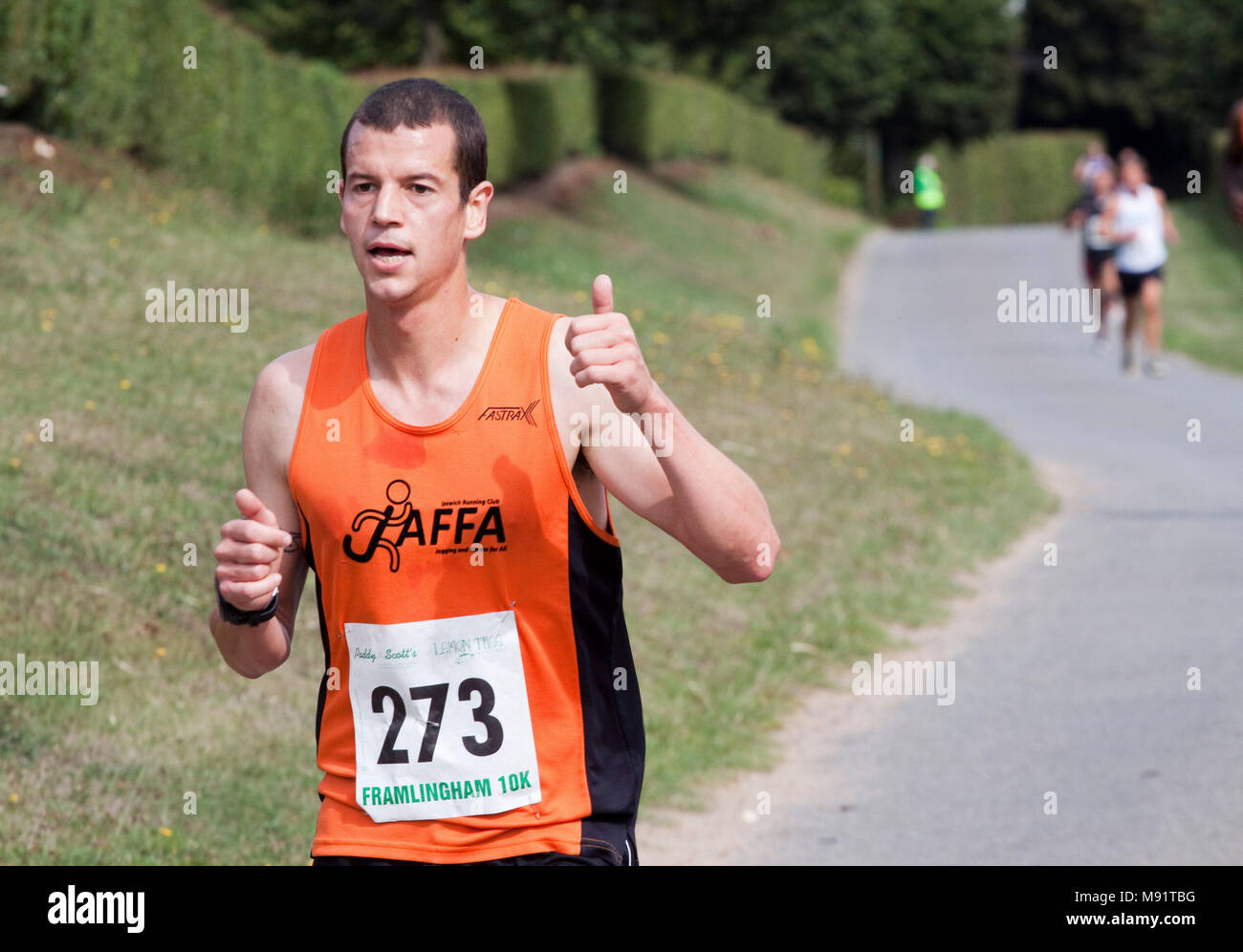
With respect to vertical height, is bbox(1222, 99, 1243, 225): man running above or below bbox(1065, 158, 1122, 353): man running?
below

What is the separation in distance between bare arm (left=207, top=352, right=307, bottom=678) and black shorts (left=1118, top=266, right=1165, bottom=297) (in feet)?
54.7

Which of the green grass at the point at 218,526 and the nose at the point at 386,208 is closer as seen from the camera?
the nose at the point at 386,208

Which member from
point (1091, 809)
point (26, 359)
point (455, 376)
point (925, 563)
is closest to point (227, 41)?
point (26, 359)

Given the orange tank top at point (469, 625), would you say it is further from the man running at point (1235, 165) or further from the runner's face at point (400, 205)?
the man running at point (1235, 165)

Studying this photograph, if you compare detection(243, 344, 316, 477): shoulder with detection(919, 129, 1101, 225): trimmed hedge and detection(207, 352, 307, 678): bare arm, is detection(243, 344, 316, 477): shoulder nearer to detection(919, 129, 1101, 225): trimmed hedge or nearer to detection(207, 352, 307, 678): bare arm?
detection(207, 352, 307, 678): bare arm

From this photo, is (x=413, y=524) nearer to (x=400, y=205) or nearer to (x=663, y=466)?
(x=663, y=466)

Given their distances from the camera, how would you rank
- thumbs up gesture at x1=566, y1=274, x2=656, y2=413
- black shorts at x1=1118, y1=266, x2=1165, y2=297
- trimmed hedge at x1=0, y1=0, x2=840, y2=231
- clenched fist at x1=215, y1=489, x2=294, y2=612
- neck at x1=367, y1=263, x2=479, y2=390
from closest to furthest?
1. thumbs up gesture at x1=566, y1=274, x2=656, y2=413
2. clenched fist at x1=215, y1=489, x2=294, y2=612
3. neck at x1=367, y1=263, x2=479, y2=390
4. trimmed hedge at x1=0, y1=0, x2=840, y2=231
5. black shorts at x1=1118, y1=266, x2=1165, y2=297

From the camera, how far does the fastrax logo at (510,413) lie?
3.09 metres

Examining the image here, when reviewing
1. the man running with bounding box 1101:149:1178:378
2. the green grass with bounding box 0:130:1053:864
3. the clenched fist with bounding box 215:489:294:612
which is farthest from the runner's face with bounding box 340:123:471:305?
the man running with bounding box 1101:149:1178:378

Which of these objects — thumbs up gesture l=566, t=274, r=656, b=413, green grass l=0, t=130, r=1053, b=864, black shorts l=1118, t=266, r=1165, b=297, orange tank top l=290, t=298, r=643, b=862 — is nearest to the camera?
thumbs up gesture l=566, t=274, r=656, b=413

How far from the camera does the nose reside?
3045 millimetres
